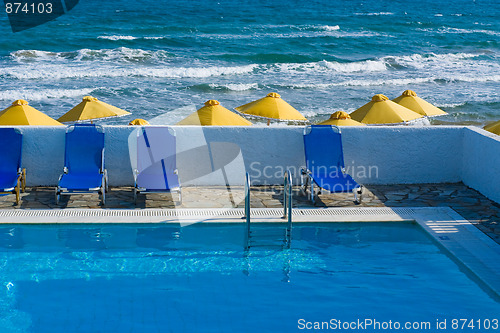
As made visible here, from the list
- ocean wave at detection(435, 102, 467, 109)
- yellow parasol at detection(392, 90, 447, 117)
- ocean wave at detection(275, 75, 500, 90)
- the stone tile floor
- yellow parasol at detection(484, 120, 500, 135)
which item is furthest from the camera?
ocean wave at detection(275, 75, 500, 90)

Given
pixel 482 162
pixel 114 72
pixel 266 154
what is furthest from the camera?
pixel 114 72

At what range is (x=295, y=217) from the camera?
25.7 feet

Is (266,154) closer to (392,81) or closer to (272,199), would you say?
(272,199)

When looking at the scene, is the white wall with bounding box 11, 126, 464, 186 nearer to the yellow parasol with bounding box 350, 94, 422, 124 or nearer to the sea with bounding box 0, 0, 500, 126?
the yellow parasol with bounding box 350, 94, 422, 124

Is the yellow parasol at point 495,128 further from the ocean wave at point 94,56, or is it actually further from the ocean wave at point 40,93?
the ocean wave at point 94,56

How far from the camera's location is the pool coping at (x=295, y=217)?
24.3ft

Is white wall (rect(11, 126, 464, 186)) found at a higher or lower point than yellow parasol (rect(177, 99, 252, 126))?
lower

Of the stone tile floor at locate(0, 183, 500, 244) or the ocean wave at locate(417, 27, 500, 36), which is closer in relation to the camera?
the stone tile floor at locate(0, 183, 500, 244)

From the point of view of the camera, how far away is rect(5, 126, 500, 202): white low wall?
8.78 meters

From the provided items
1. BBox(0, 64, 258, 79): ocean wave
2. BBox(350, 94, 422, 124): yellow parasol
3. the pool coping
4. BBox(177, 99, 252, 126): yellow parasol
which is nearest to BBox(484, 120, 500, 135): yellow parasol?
BBox(350, 94, 422, 124): yellow parasol

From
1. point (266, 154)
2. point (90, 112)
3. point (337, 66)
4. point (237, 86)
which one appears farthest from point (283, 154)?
point (337, 66)

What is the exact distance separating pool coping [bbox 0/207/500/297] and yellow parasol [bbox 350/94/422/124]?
9.76 ft

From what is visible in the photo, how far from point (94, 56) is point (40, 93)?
24.1 ft

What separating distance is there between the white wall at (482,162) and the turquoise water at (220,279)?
158cm
